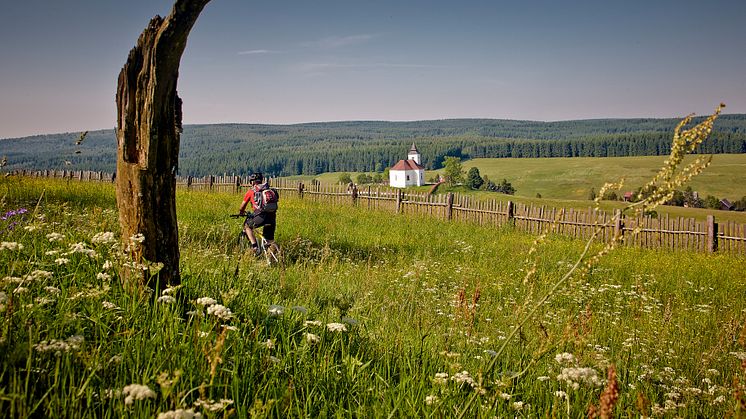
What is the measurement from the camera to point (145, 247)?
12.1 feet

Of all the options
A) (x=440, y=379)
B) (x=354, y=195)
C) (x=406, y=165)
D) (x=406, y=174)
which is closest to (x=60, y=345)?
(x=440, y=379)

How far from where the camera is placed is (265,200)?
9336 millimetres

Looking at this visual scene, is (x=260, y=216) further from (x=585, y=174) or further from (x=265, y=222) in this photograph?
(x=585, y=174)

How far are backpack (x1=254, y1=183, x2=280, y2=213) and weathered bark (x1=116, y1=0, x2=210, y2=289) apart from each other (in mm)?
5506

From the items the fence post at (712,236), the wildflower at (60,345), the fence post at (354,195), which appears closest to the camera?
the wildflower at (60,345)

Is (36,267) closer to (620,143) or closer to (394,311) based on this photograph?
(394,311)

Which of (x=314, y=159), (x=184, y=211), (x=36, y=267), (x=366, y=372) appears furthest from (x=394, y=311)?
(x=314, y=159)

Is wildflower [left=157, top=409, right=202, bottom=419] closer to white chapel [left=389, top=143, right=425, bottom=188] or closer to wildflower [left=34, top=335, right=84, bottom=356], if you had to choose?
wildflower [left=34, top=335, right=84, bottom=356]

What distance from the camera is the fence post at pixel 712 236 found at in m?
16.9

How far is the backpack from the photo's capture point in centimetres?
930

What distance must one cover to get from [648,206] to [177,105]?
341 cm

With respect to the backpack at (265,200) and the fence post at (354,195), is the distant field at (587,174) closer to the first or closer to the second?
the fence post at (354,195)

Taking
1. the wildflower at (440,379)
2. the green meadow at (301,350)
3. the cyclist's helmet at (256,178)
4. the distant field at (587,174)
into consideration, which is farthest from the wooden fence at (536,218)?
the distant field at (587,174)

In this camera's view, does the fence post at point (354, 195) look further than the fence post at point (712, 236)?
Yes
